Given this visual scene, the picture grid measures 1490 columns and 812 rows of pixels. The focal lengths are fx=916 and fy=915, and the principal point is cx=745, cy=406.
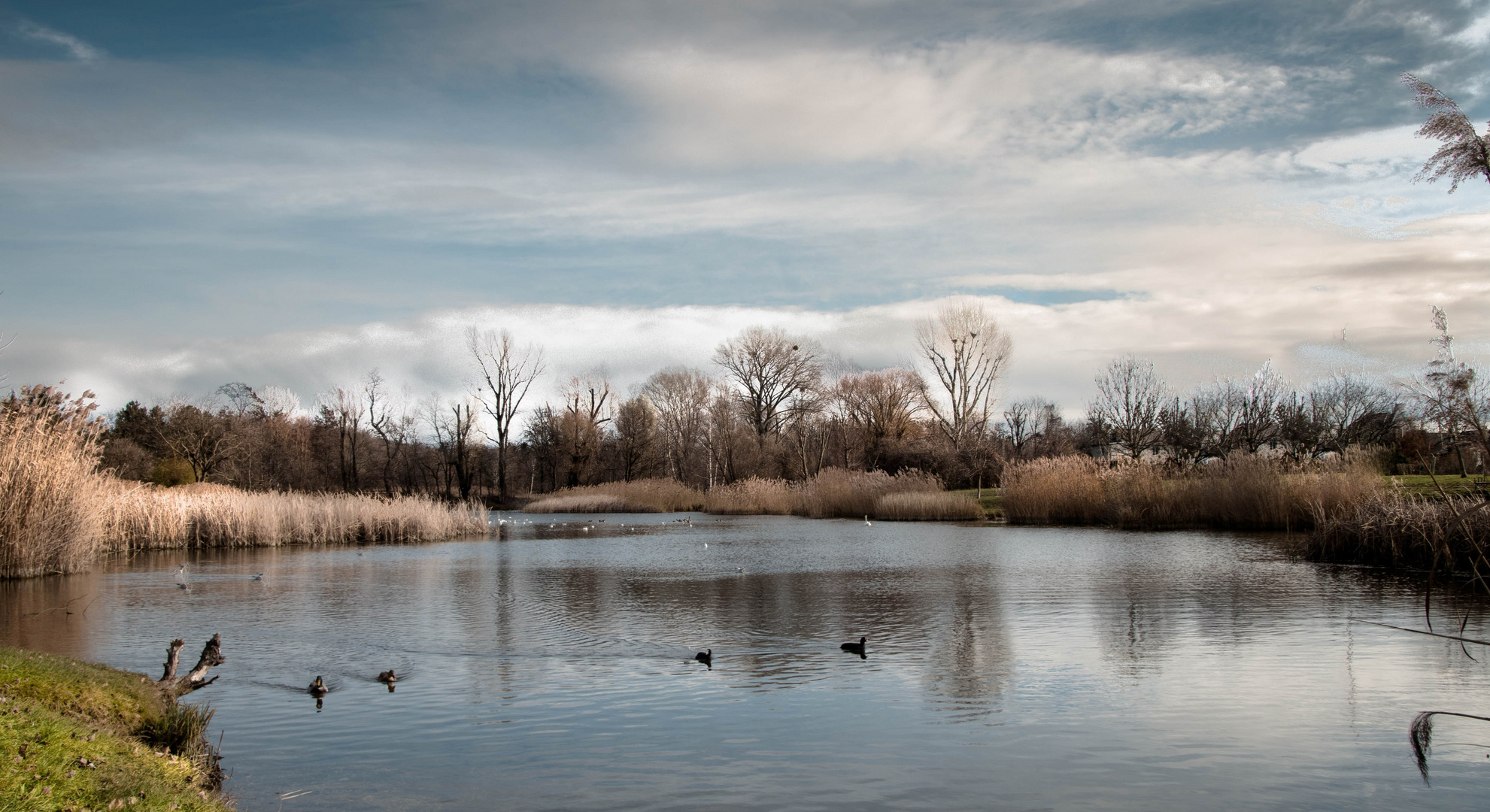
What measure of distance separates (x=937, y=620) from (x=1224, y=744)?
4697 millimetres

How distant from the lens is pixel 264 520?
23.2 m

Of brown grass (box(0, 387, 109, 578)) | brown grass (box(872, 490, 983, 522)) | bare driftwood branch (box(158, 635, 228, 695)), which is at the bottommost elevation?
brown grass (box(872, 490, 983, 522))

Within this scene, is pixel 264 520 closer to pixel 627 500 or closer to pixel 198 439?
pixel 198 439

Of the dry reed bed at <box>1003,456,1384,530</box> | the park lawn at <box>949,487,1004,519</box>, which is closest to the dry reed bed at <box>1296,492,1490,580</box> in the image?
the dry reed bed at <box>1003,456,1384,530</box>

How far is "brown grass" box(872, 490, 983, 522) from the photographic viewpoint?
99.1 feet

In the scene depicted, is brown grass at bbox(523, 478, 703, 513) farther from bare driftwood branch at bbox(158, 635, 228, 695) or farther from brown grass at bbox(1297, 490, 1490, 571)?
bare driftwood branch at bbox(158, 635, 228, 695)

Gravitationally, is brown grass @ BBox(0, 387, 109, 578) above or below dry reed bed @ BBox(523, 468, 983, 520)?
above

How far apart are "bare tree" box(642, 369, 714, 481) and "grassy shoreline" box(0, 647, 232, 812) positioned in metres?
52.4

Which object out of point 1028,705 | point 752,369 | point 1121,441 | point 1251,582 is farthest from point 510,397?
point 1028,705

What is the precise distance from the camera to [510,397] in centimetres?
5366

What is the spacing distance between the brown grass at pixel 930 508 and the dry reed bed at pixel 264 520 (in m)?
13.8

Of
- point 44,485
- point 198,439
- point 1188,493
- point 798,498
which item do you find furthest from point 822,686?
point 198,439

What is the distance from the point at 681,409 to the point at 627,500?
15.9 metres

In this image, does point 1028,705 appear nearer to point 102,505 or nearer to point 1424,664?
point 1424,664
